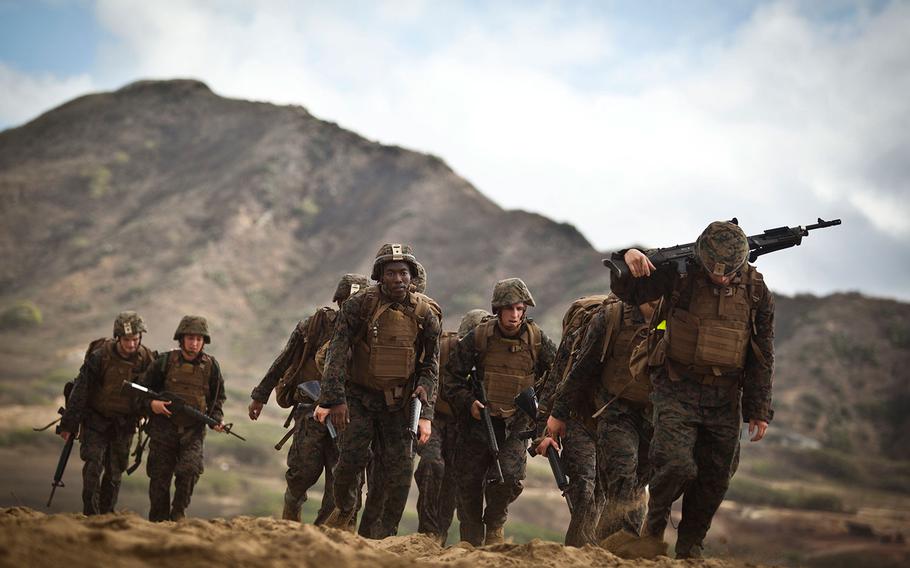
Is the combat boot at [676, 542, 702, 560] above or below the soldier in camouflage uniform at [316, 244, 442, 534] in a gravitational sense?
below

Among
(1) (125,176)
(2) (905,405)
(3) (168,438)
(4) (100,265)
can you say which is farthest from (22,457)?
(1) (125,176)

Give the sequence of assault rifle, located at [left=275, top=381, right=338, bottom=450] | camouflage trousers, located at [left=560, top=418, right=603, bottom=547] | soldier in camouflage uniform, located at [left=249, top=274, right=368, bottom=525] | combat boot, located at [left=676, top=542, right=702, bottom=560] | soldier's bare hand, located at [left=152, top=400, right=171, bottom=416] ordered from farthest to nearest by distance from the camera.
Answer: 1. soldier's bare hand, located at [left=152, top=400, right=171, bottom=416]
2. soldier in camouflage uniform, located at [left=249, top=274, right=368, bottom=525]
3. assault rifle, located at [left=275, top=381, right=338, bottom=450]
4. camouflage trousers, located at [left=560, top=418, right=603, bottom=547]
5. combat boot, located at [left=676, top=542, right=702, bottom=560]

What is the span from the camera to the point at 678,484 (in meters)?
5.93

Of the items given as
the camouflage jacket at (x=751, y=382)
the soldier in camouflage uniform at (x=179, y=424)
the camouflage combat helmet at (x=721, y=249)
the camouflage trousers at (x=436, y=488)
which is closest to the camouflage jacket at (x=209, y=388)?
the soldier in camouflage uniform at (x=179, y=424)

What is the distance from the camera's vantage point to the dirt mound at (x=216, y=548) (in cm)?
405

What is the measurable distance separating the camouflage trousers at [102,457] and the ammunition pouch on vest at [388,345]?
13.9ft

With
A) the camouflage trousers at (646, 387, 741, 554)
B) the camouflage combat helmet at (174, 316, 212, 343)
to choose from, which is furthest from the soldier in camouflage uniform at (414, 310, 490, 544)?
the camouflage trousers at (646, 387, 741, 554)

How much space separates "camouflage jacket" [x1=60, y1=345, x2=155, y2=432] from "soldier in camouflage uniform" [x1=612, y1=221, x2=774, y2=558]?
6465 millimetres

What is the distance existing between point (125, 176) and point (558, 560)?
57772 mm

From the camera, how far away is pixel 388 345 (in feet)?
24.3

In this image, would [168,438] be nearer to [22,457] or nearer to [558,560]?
[558,560]

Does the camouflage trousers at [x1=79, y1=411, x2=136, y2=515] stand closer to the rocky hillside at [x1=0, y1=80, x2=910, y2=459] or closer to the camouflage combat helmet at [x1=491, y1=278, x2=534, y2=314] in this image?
the camouflage combat helmet at [x1=491, y1=278, x2=534, y2=314]

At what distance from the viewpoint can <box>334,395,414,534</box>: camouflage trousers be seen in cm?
753

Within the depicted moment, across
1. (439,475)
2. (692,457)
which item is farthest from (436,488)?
(692,457)
